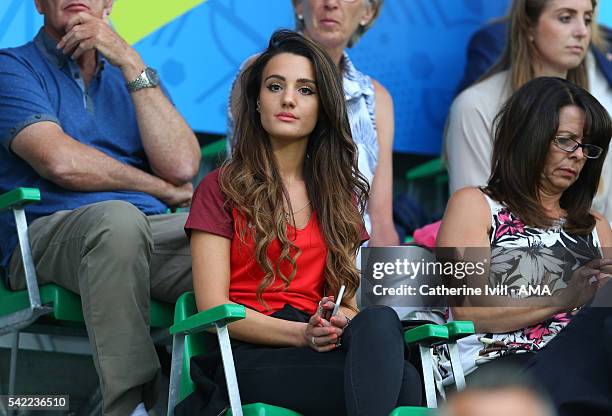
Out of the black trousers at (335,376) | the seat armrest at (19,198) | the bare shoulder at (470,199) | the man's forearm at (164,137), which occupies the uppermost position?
the man's forearm at (164,137)

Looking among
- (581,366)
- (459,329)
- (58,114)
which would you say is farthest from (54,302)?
(581,366)

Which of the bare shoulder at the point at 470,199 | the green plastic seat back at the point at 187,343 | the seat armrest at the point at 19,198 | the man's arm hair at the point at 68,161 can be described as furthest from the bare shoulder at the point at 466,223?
the seat armrest at the point at 19,198

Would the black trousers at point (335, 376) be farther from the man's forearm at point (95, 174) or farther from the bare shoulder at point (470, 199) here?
the man's forearm at point (95, 174)

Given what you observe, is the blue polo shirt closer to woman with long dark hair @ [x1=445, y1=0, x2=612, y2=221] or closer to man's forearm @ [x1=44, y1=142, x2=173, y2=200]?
man's forearm @ [x1=44, y1=142, x2=173, y2=200]

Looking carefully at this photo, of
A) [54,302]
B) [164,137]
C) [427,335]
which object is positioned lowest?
[427,335]

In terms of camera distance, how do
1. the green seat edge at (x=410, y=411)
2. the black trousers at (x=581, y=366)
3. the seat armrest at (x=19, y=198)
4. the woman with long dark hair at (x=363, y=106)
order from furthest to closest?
the woman with long dark hair at (x=363, y=106)
the seat armrest at (x=19, y=198)
the green seat edge at (x=410, y=411)
the black trousers at (x=581, y=366)

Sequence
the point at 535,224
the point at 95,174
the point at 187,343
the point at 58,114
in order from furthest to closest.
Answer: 1. the point at 58,114
2. the point at 95,174
3. the point at 535,224
4. the point at 187,343

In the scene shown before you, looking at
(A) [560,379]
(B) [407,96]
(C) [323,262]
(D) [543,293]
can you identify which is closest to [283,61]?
(C) [323,262]

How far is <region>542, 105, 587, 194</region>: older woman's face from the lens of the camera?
3250 millimetres

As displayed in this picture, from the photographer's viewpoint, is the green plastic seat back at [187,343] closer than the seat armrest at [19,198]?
Yes

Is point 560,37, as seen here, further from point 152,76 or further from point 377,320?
point 377,320

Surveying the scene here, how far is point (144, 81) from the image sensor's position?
354 centimetres

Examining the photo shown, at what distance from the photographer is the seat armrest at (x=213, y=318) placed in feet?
8.04

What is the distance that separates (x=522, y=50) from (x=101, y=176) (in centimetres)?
181
